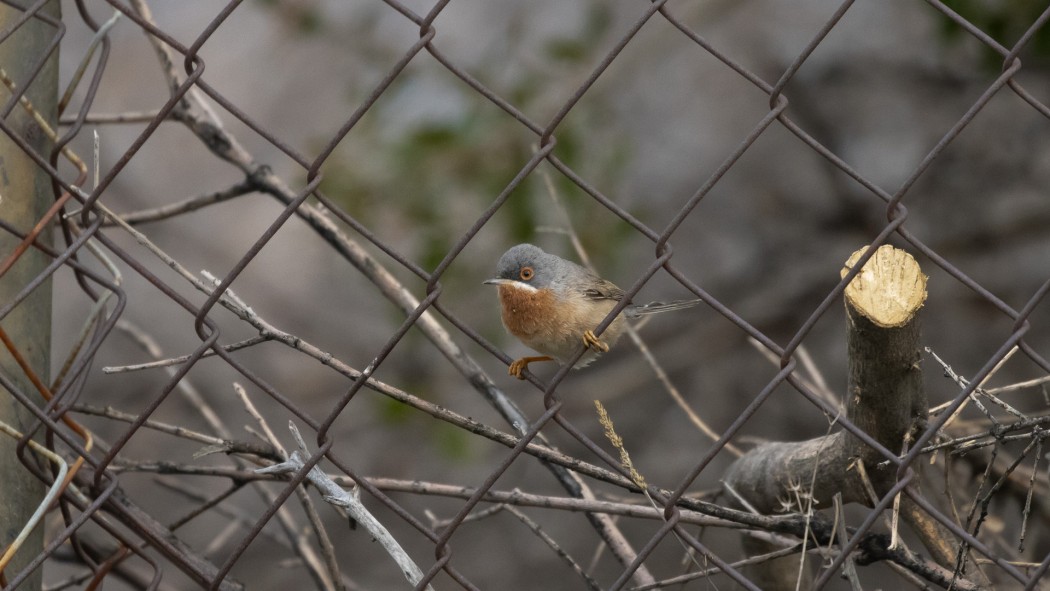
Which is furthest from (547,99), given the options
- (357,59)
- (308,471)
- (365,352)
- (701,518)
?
(308,471)

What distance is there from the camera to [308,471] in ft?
6.76

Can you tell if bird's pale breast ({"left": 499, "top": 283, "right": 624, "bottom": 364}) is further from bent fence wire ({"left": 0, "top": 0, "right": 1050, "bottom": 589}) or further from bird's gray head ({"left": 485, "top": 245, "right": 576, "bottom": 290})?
bent fence wire ({"left": 0, "top": 0, "right": 1050, "bottom": 589})

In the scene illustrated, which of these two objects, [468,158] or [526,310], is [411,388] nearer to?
[468,158]

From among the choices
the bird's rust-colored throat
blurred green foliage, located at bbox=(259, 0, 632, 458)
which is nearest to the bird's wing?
the bird's rust-colored throat

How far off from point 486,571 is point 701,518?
470cm

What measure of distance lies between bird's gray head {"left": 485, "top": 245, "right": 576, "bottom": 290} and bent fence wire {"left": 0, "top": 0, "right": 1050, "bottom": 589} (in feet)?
0.84

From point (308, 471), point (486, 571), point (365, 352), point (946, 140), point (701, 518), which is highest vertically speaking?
point (946, 140)

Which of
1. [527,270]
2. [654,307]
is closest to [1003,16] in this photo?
[654,307]

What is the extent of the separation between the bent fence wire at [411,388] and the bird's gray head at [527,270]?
0.26 metres

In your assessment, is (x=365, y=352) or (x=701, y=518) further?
(x=365, y=352)

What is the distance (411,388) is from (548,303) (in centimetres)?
261

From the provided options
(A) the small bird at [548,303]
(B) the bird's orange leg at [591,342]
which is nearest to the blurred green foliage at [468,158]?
(A) the small bird at [548,303]

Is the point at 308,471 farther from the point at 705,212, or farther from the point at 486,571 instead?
the point at 705,212

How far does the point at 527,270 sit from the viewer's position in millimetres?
3965
